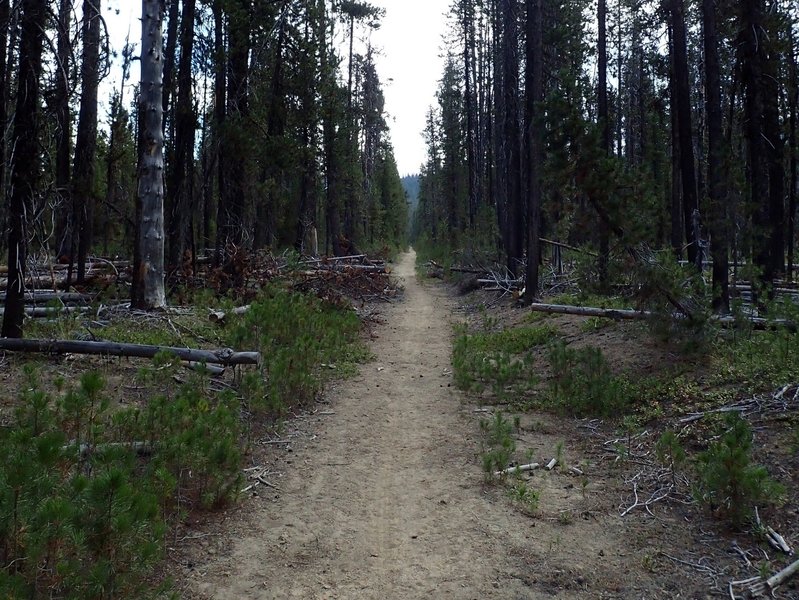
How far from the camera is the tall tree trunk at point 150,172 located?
9391 millimetres

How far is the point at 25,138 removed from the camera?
19.8 feet

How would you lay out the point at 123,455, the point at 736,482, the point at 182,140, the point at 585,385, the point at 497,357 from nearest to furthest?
the point at 123,455 → the point at 736,482 → the point at 585,385 → the point at 497,357 → the point at 182,140

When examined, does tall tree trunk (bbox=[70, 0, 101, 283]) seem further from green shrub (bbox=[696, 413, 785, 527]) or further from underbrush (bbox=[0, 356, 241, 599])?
green shrub (bbox=[696, 413, 785, 527])

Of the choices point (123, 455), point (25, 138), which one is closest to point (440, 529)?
point (123, 455)

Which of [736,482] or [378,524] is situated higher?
[736,482]

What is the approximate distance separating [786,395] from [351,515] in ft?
14.6

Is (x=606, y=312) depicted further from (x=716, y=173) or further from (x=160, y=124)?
(x=160, y=124)

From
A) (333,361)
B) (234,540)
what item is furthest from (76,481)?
(333,361)

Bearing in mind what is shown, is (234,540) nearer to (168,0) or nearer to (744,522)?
(744,522)

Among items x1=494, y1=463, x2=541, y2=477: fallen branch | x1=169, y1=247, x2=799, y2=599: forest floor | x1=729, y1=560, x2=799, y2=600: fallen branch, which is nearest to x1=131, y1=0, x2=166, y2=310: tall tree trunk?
x1=169, y1=247, x2=799, y2=599: forest floor

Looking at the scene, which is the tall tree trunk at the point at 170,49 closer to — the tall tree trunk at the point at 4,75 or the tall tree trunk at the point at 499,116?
the tall tree trunk at the point at 4,75

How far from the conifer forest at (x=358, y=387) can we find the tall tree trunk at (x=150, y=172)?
0.05 metres

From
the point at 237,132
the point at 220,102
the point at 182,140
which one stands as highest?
the point at 220,102

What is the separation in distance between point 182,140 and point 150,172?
300 cm
